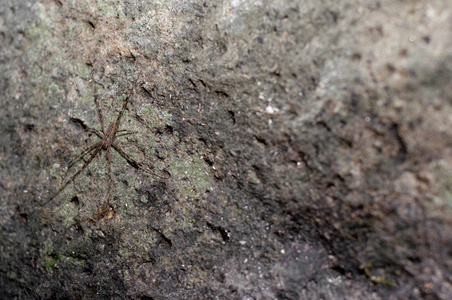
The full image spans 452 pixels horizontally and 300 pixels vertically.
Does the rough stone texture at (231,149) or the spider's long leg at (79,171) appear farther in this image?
the spider's long leg at (79,171)

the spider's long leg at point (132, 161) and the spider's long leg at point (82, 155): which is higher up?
the spider's long leg at point (82, 155)

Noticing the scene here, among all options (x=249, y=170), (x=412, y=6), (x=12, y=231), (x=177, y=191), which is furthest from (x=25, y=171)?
(x=412, y=6)

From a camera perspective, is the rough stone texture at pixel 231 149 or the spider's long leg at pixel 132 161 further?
the spider's long leg at pixel 132 161

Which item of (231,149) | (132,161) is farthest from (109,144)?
(231,149)

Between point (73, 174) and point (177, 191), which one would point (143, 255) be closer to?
point (177, 191)

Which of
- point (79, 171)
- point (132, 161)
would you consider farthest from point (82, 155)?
point (132, 161)

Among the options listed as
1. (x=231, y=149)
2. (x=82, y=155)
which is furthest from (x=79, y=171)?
(x=231, y=149)

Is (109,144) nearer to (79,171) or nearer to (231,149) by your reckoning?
(79,171)

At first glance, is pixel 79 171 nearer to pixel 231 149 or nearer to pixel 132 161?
pixel 132 161

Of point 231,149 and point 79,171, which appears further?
point 79,171
